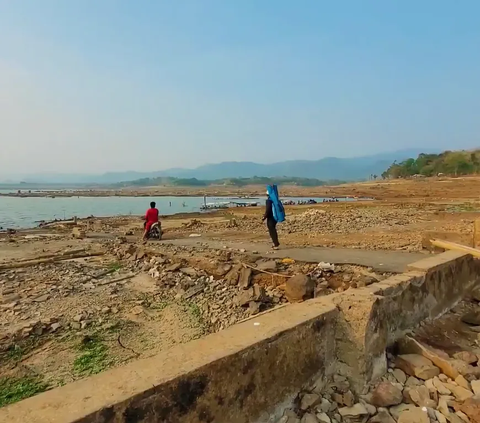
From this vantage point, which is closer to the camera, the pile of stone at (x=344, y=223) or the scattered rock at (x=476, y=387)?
the scattered rock at (x=476, y=387)

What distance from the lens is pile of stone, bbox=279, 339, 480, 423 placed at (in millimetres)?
3822

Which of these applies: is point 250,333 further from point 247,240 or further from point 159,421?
point 247,240

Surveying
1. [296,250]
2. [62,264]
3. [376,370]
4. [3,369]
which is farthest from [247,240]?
[376,370]

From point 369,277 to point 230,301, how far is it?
2.66 meters

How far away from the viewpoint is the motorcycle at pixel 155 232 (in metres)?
15.7

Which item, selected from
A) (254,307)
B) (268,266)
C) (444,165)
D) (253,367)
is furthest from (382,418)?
(444,165)

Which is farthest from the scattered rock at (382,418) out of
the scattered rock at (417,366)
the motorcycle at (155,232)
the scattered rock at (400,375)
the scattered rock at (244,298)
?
the motorcycle at (155,232)

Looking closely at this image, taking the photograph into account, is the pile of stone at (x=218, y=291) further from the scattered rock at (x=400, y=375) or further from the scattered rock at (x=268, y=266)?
the scattered rock at (x=400, y=375)

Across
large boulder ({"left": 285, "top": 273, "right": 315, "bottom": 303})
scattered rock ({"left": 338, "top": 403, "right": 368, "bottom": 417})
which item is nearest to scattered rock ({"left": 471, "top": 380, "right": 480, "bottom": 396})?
scattered rock ({"left": 338, "top": 403, "right": 368, "bottom": 417})

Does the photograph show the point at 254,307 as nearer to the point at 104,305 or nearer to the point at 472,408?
the point at 104,305

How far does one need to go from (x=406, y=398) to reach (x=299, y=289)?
11.4 feet

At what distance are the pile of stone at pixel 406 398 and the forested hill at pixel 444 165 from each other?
200 ft

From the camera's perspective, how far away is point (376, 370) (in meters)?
4.41

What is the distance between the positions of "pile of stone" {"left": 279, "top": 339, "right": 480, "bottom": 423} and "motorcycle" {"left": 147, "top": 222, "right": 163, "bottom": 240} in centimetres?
1201
